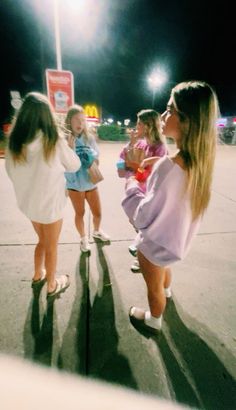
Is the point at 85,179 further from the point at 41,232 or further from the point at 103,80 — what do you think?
the point at 103,80

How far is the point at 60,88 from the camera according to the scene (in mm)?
6816

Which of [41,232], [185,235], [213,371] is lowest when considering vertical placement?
[213,371]

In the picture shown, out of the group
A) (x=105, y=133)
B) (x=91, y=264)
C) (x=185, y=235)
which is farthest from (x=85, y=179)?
(x=105, y=133)

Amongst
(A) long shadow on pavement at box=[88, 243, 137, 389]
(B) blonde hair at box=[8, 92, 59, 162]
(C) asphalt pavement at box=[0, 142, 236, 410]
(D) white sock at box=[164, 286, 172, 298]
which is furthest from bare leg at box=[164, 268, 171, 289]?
(B) blonde hair at box=[8, 92, 59, 162]

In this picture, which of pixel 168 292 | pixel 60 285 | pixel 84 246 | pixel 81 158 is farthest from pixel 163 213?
pixel 84 246

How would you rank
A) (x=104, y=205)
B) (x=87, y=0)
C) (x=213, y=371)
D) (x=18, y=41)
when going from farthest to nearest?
(x=18, y=41) < (x=87, y=0) < (x=104, y=205) < (x=213, y=371)

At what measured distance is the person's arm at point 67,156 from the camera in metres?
2.05

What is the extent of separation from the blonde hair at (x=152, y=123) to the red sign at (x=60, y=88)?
4842mm

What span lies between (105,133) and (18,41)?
1573cm

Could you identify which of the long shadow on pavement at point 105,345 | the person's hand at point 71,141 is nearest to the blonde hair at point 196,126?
the long shadow on pavement at point 105,345

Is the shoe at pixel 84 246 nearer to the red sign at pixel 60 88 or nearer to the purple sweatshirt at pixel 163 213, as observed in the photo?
the purple sweatshirt at pixel 163 213

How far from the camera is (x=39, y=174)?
1978mm

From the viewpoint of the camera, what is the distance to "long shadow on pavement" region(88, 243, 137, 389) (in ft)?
5.88

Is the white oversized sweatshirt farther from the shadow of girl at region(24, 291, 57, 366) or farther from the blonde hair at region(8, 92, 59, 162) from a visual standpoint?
the shadow of girl at region(24, 291, 57, 366)
